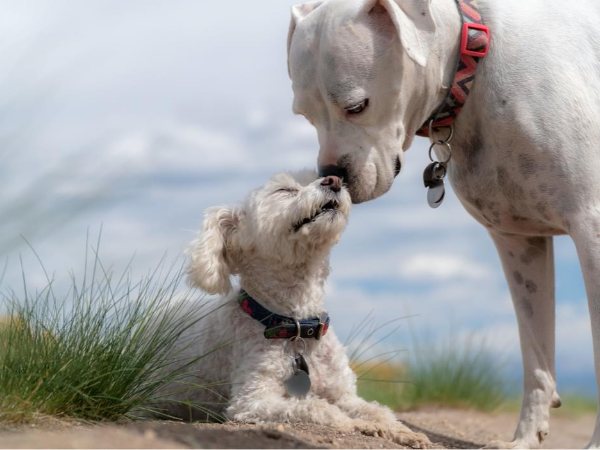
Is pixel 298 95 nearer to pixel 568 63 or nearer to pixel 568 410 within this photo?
pixel 568 63

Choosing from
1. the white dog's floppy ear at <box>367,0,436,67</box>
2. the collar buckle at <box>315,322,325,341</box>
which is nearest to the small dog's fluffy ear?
the collar buckle at <box>315,322,325,341</box>

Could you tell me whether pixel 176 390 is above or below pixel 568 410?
below

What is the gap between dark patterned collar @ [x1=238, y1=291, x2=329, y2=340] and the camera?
438 centimetres

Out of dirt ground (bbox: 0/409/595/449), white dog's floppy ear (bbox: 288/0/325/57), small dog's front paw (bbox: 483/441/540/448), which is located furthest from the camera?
small dog's front paw (bbox: 483/441/540/448)

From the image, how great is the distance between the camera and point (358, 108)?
4.22m

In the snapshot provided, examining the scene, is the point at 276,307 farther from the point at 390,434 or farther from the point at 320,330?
the point at 390,434

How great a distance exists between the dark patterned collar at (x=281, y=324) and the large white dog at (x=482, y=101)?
0.75 metres

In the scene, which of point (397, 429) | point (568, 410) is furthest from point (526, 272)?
point (568, 410)

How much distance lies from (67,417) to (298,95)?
2079mm

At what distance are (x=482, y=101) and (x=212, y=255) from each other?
5.68 feet

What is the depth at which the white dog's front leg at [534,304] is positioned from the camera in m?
5.20

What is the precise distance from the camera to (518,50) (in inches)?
176

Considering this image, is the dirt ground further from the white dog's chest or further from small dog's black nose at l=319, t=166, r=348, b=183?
the white dog's chest

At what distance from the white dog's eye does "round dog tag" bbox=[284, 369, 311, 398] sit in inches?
56.4
